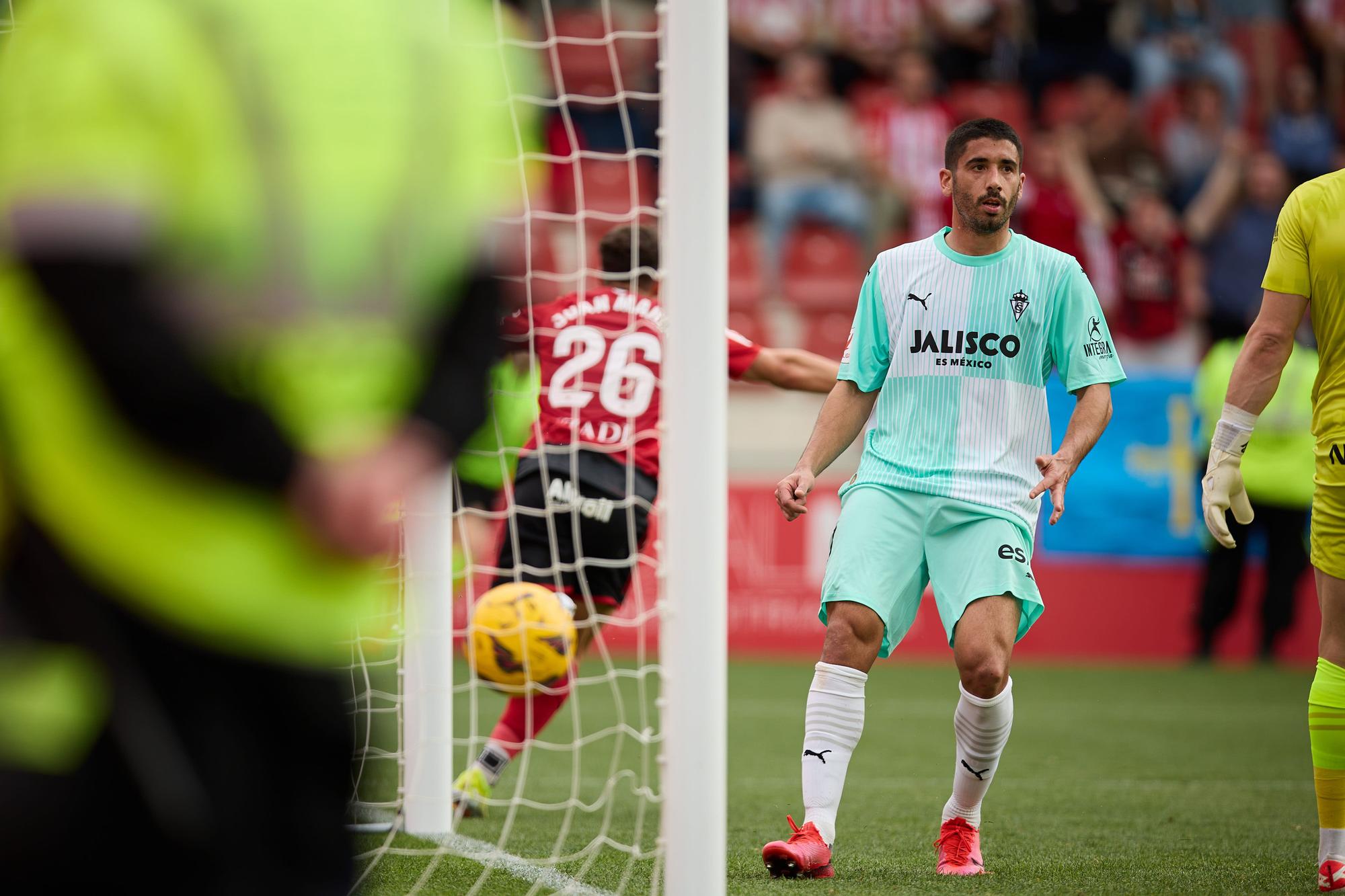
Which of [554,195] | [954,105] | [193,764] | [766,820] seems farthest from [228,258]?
[954,105]

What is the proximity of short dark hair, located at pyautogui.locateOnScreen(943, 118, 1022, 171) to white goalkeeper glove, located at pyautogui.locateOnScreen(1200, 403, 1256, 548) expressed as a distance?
962 millimetres

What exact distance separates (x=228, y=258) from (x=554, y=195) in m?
12.4

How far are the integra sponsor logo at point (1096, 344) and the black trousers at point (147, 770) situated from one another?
11.0ft

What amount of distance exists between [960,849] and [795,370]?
5.59ft

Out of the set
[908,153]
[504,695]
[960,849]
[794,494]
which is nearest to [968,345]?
[794,494]

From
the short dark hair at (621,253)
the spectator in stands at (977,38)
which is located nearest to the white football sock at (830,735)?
the short dark hair at (621,253)

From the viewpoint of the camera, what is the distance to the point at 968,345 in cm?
467

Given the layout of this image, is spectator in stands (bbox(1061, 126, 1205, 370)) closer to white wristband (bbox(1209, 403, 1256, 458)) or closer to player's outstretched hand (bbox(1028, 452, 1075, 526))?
white wristband (bbox(1209, 403, 1256, 458))

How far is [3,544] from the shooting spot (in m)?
1.69

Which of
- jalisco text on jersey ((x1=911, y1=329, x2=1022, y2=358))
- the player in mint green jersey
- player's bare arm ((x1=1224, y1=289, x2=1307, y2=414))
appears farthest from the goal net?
player's bare arm ((x1=1224, y1=289, x2=1307, y2=414))

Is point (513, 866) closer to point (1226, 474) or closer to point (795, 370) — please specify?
point (795, 370)

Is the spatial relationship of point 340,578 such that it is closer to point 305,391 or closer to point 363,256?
point 305,391

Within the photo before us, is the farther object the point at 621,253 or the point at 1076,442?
the point at 621,253

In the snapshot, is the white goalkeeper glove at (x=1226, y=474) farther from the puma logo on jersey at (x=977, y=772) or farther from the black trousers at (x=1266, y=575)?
the black trousers at (x=1266, y=575)
